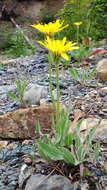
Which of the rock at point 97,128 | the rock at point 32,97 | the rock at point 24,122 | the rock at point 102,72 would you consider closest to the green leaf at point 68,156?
the rock at point 97,128

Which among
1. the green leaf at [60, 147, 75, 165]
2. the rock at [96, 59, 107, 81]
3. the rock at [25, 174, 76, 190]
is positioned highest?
the green leaf at [60, 147, 75, 165]

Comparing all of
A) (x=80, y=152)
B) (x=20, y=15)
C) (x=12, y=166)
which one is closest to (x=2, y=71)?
(x=12, y=166)

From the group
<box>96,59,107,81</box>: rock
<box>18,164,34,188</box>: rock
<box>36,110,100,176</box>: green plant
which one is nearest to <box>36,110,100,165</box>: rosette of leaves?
<box>36,110,100,176</box>: green plant

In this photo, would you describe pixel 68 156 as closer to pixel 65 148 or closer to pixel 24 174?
pixel 65 148

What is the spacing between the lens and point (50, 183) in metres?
1.69

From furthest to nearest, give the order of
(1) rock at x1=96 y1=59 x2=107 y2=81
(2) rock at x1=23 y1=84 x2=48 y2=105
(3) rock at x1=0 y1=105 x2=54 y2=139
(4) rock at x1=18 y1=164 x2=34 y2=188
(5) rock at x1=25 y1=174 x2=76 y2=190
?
(1) rock at x1=96 y1=59 x2=107 y2=81
(2) rock at x1=23 y1=84 x2=48 y2=105
(3) rock at x1=0 y1=105 x2=54 y2=139
(4) rock at x1=18 y1=164 x2=34 y2=188
(5) rock at x1=25 y1=174 x2=76 y2=190

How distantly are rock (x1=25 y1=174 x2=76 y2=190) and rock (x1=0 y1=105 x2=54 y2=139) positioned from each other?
62 centimetres

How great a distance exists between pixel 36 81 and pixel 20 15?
8705 millimetres

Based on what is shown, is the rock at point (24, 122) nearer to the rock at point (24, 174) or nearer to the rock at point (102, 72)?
the rock at point (24, 174)

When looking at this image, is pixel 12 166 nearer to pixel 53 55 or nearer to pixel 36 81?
pixel 53 55

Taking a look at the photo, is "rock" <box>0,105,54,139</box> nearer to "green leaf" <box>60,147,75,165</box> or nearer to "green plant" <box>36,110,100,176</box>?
"green plant" <box>36,110,100,176</box>

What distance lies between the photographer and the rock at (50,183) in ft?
5.50

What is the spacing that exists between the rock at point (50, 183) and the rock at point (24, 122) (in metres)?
0.62

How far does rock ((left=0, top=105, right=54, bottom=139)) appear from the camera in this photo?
236 centimetres
